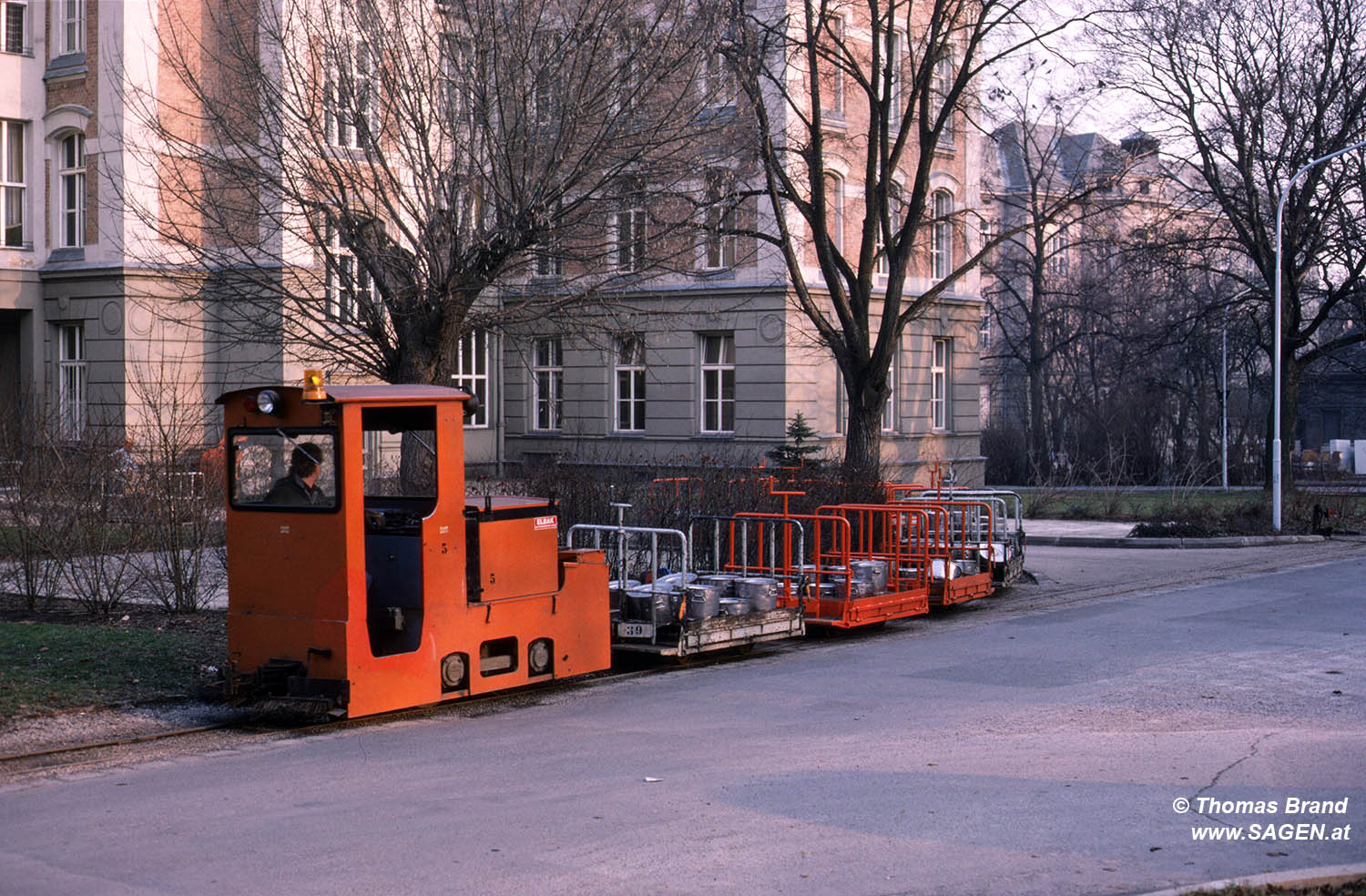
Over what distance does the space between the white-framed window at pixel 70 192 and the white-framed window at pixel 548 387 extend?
12.4 meters

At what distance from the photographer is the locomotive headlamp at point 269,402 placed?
10023 mm

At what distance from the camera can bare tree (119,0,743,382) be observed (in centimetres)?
1420

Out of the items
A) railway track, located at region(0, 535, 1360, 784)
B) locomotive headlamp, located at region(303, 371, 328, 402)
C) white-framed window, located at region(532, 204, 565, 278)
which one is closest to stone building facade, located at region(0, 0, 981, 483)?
railway track, located at region(0, 535, 1360, 784)

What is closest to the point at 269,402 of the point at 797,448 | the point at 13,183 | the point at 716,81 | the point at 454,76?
the point at 454,76

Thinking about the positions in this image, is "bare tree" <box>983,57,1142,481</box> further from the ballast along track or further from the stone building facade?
the ballast along track

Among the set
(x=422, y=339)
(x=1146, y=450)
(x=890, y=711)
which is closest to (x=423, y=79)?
(x=422, y=339)

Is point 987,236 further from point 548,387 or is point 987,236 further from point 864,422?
point 548,387

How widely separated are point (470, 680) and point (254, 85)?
751cm

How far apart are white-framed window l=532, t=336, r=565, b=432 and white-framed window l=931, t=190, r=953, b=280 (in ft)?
37.4

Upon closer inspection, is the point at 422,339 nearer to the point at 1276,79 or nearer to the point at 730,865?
the point at 730,865

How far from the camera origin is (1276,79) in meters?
33.8

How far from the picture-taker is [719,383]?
37094 millimetres

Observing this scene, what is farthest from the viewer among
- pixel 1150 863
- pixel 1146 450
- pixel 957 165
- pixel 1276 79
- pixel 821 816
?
pixel 1146 450

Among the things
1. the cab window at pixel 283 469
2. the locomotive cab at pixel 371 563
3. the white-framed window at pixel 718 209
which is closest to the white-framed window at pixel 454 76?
the white-framed window at pixel 718 209
